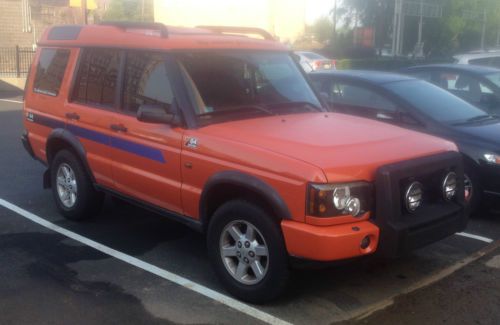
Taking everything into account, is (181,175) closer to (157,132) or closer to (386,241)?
(157,132)

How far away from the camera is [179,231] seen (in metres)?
6.22

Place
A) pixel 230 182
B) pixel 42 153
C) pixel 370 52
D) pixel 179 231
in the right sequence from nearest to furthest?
pixel 230 182, pixel 179 231, pixel 42 153, pixel 370 52

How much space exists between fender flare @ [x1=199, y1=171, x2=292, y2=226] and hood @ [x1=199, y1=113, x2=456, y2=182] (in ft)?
0.82

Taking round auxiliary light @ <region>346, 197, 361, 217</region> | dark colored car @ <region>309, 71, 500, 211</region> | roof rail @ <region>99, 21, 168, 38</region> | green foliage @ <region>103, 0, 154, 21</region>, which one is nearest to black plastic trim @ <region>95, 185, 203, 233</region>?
round auxiliary light @ <region>346, 197, 361, 217</region>

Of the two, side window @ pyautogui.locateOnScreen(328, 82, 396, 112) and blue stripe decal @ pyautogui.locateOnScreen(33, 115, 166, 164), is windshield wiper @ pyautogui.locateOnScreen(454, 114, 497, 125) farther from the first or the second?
blue stripe decal @ pyautogui.locateOnScreen(33, 115, 166, 164)

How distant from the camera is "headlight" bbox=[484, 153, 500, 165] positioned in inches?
251

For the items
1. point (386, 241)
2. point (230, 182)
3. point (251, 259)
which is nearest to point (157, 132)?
point (230, 182)

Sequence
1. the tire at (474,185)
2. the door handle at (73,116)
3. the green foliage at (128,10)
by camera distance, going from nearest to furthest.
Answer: the door handle at (73,116)
the tire at (474,185)
the green foliage at (128,10)

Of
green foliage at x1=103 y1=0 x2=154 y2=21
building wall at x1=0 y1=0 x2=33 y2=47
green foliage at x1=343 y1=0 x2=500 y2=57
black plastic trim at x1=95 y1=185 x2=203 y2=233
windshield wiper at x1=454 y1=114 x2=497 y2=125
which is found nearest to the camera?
black plastic trim at x1=95 y1=185 x2=203 y2=233

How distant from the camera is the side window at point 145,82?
5125 mm

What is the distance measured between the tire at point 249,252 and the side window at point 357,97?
3.41 meters

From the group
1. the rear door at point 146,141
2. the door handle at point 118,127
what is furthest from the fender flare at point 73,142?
the door handle at point 118,127

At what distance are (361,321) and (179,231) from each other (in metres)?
2.50

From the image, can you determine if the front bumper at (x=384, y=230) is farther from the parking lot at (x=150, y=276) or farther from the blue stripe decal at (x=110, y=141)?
the blue stripe decal at (x=110, y=141)
